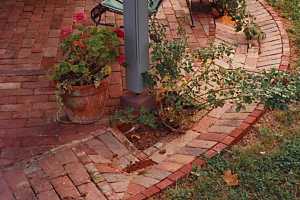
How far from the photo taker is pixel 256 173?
11.0 ft

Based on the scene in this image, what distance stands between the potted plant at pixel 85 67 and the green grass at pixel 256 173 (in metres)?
1.01

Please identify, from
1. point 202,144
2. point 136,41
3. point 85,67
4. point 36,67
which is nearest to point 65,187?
point 85,67

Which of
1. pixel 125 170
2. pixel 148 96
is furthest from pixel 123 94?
pixel 125 170

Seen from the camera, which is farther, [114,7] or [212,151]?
[114,7]

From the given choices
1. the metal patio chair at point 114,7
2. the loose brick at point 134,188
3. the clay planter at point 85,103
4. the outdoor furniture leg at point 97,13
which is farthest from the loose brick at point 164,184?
the outdoor furniture leg at point 97,13

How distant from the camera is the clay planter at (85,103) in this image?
150 inches

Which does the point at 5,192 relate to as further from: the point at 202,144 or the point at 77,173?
the point at 202,144

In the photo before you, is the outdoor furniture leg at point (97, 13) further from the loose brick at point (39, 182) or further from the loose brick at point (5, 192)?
the loose brick at point (5, 192)

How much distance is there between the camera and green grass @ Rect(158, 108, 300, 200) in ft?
10.5

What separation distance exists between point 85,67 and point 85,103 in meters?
0.29

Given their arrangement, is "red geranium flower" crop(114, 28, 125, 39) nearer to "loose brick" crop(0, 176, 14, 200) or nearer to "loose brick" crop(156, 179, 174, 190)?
"loose brick" crop(156, 179, 174, 190)

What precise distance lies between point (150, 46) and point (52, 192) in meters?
1.36

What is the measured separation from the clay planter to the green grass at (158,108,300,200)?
0.99 meters

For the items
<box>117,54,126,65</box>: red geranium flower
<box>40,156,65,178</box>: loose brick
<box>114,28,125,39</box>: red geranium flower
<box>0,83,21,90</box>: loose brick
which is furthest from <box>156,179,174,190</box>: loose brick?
<box>0,83,21,90</box>: loose brick
